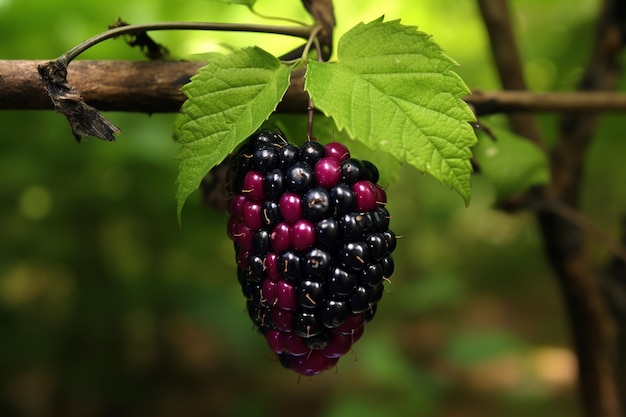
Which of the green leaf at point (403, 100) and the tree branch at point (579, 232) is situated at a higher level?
the green leaf at point (403, 100)

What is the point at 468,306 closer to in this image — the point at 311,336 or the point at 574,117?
the point at 574,117

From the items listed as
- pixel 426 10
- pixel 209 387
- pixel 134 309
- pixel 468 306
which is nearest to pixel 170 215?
pixel 134 309

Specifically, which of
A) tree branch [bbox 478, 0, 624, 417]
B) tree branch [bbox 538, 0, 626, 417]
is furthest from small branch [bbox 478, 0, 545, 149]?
tree branch [bbox 538, 0, 626, 417]

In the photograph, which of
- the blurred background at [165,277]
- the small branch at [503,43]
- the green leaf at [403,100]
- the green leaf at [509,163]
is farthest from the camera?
the blurred background at [165,277]

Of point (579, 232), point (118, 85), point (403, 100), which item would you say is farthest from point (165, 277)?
point (403, 100)

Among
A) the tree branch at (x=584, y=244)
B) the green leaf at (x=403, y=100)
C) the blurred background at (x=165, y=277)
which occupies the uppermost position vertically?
the green leaf at (x=403, y=100)

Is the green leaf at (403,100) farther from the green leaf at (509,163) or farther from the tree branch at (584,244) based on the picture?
the tree branch at (584,244)

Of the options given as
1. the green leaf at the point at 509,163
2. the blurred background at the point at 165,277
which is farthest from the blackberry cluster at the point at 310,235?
the blurred background at the point at 165,277

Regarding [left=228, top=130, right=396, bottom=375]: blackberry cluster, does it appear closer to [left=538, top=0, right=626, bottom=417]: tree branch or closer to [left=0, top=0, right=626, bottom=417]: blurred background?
[left=538, top=0, right=626, bottom=417]: tree branch
